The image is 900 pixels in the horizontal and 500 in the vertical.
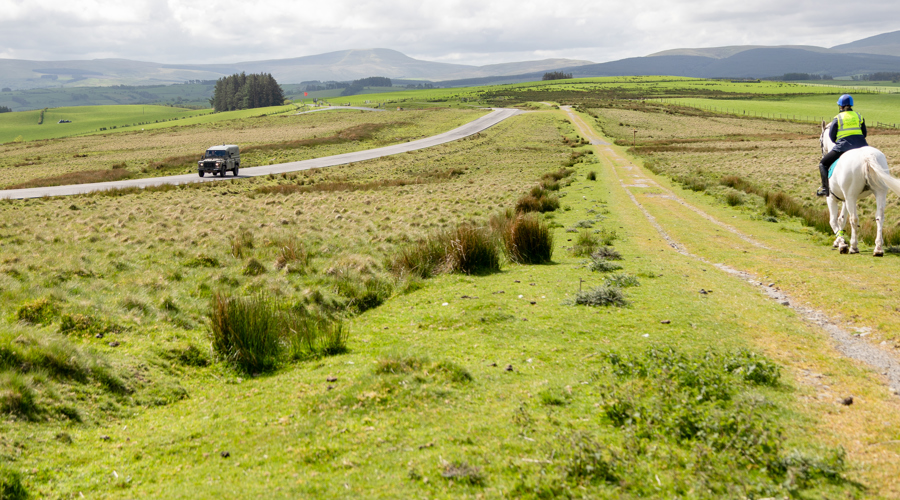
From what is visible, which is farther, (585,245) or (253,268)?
(585,245)

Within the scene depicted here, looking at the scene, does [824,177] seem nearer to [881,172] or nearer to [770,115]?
[881,172]

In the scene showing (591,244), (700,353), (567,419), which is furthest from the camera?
(591,244)

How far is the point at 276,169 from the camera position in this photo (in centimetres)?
5081

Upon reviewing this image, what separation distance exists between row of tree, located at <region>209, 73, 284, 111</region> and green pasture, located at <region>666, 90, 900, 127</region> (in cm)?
13974

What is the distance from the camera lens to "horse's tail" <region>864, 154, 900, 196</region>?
11516 mm

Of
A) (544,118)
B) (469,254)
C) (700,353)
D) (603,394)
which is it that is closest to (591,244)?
(469,254)

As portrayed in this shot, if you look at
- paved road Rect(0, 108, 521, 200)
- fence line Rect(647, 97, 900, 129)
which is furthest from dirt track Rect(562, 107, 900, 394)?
fence line Rect(647, 97, 900, 129)

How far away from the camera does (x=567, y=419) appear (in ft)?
17.5

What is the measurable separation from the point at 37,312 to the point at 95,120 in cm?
18857

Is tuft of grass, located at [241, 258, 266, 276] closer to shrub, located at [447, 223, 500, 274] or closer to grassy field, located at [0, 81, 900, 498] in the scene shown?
grassy field, located at [0, 81, 900, 498]

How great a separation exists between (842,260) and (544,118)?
98.6 meters

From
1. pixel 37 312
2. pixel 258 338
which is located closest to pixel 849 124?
pixel 258 338

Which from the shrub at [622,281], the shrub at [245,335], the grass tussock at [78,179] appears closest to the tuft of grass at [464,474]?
the shrub at [245,335]

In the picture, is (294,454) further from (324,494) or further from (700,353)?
(700,353)
